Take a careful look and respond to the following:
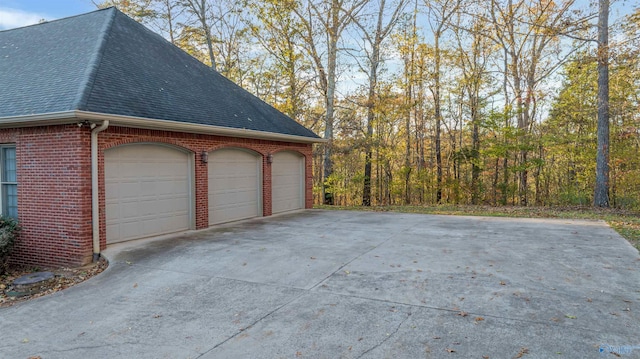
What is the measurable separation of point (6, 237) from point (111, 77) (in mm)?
3617

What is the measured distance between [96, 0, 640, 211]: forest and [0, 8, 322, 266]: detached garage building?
24.8 ft

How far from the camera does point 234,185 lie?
11.4 meters

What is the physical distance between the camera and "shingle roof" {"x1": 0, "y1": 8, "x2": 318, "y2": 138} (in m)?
7.55

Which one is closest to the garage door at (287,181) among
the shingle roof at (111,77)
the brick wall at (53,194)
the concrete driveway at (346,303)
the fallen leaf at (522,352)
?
the shingle roof at (111,77)

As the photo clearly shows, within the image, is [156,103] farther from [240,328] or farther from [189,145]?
[240,328]

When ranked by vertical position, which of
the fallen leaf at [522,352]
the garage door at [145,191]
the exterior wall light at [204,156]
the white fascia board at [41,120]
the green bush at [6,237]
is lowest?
the fallen leaf at [522,352]

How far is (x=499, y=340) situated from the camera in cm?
366

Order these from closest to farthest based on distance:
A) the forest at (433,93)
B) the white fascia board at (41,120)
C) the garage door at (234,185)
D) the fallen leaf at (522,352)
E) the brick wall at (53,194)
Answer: the fallen leaf at (522,352) → the white fascia board at (41,120) → the brick wall at (53,194) → the garage door at (234,185) → the forest at (433,93)

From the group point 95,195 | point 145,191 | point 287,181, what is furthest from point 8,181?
Result: point 287,181

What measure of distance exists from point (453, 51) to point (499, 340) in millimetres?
20318

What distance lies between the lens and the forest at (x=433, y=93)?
59.6 ft

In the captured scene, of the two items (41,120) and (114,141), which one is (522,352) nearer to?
(114,141)

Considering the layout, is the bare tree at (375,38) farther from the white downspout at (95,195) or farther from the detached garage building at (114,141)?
the white downspout at (95,195)

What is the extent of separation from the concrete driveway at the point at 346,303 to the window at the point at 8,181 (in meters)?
2.44
